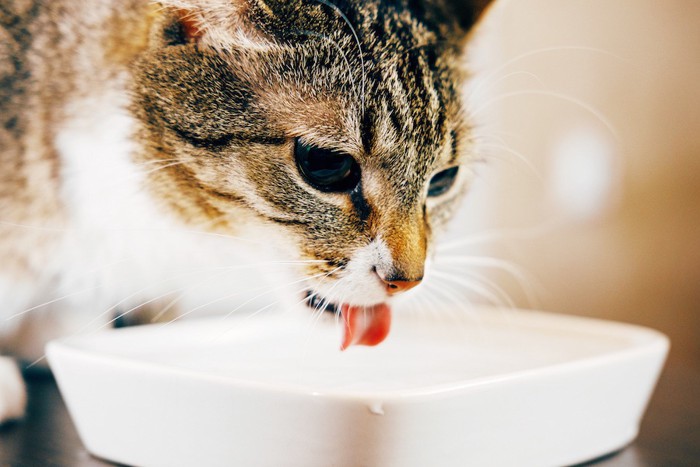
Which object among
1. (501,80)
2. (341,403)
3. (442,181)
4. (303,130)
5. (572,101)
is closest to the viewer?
(341,403)

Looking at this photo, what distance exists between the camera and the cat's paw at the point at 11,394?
20.5 inches

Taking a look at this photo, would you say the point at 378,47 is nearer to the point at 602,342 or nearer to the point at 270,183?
the point at 270,183

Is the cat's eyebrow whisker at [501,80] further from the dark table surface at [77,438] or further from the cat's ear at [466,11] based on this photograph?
the dark table surface at [77,438]

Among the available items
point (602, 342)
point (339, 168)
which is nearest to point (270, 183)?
point (339, 168)

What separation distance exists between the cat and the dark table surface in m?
0.03

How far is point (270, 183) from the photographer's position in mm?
496

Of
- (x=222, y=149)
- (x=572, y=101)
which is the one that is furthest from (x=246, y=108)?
(x=572, y=101)

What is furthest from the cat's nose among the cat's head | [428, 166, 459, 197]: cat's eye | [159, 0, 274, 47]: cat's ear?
[159, 0, 274, 47]: cat's ear

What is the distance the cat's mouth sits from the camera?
52 centimetres

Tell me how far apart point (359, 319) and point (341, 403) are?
0.60 ft

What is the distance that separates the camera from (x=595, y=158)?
988mm

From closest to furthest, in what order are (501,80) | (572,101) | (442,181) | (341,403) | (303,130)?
(341,403), (303,130), (442,181), (501,80), (572,101)

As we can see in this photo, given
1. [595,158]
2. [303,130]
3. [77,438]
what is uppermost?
[303,130]

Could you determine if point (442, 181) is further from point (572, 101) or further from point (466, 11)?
point (572, 101)
